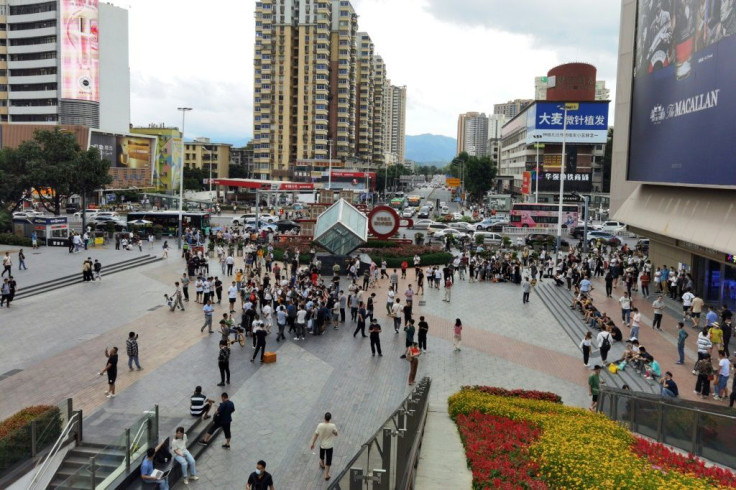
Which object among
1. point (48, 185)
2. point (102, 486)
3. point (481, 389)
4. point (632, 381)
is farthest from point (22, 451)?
point (48, 185)

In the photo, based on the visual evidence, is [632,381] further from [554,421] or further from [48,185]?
[48,185]

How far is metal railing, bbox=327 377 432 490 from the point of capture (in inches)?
254

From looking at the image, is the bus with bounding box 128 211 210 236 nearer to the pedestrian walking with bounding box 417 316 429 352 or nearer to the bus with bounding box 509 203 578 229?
the bus with bounding box 509 203 578 229

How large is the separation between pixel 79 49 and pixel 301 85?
35.2 metres

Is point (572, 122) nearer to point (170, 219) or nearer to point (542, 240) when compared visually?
point (542, 240)

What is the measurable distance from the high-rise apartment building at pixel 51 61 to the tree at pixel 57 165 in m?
38.7

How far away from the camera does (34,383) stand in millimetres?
15625

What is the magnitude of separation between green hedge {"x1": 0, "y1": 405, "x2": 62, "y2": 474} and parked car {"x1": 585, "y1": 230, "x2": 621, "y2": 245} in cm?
4366

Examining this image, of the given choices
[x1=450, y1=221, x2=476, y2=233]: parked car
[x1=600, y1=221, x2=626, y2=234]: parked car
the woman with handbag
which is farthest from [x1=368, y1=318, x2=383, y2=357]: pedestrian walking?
[x1=600, y1=221, x2=626, y2=234]: parked car

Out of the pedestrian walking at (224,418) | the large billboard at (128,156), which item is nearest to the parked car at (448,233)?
the pedestrian walking at (224,418)

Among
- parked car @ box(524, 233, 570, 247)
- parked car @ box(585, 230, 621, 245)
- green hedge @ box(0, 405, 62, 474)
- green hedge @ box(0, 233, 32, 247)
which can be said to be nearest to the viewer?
green hedge @ box(0, 405, 62, 474)

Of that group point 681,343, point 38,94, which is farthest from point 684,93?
point 38,94

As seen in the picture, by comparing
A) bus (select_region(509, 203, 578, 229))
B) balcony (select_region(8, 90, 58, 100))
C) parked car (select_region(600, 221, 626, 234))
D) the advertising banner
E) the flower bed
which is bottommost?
the flower bed

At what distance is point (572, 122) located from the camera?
3014 inches
